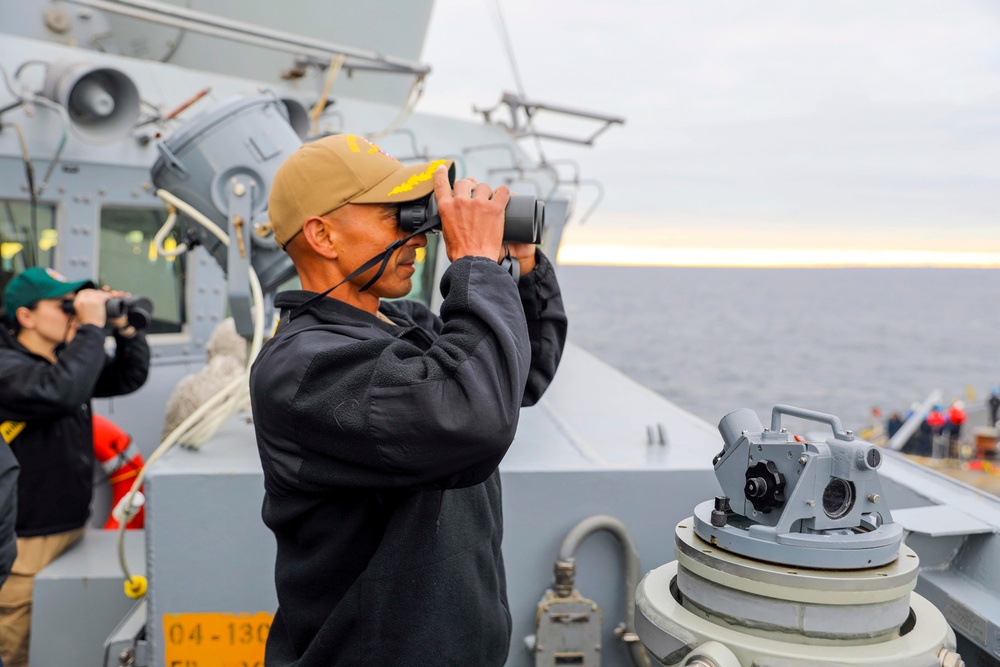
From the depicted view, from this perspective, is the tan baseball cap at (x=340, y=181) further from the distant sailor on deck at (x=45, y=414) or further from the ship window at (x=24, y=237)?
the ship window at (x=24, y=237)

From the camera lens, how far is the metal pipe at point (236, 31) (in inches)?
176

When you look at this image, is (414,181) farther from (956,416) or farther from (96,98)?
(956,416)

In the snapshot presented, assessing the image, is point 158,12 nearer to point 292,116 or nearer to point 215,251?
point 292,116

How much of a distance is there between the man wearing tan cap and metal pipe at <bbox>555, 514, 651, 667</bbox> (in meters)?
0.86

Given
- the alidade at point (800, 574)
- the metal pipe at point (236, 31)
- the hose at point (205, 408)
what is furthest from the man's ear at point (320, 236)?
the metal pipe at point (236, 31)

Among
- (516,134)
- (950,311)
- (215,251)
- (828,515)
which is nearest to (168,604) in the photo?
(215,251)

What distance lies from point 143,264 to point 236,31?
145 cm

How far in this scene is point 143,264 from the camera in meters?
5.22

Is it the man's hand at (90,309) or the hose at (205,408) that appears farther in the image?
the man's hand at (90,309)

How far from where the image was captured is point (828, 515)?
1419 millimetres

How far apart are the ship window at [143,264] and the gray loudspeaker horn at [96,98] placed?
0.52m

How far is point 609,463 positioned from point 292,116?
2.12 meters

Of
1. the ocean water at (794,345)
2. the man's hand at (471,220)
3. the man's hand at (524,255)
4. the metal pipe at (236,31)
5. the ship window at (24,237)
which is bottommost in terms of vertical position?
the ocean water at (794,345)

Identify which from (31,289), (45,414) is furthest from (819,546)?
(31,289)
